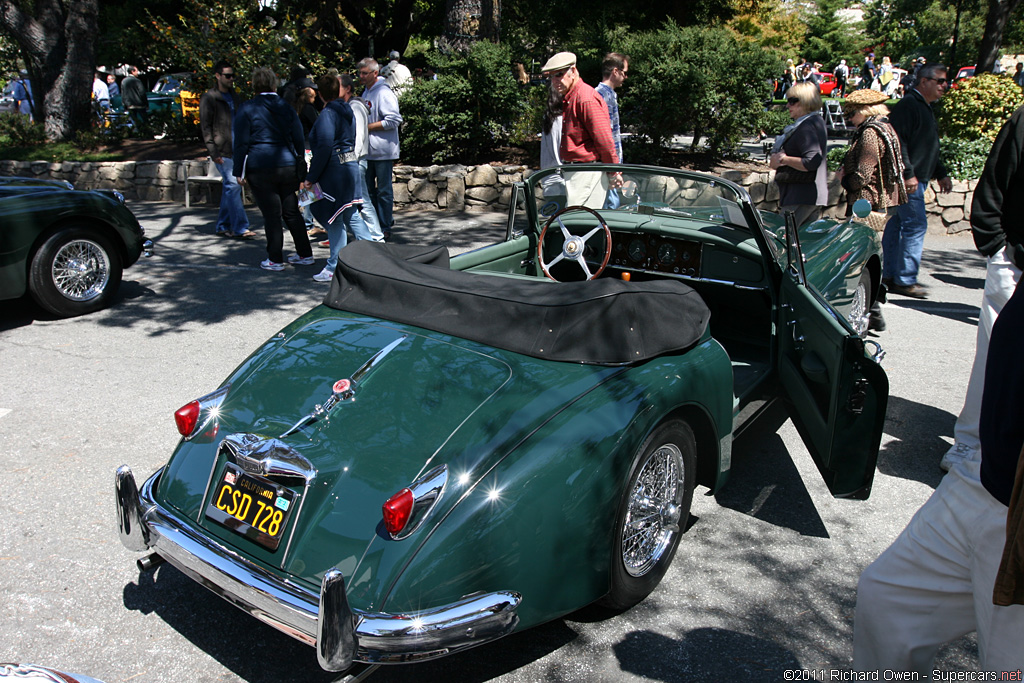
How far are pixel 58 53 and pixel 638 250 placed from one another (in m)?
13.2

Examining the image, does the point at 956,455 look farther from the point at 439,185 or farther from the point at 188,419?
the point at 439,185

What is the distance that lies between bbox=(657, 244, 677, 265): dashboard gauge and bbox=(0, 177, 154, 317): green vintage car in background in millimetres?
4585

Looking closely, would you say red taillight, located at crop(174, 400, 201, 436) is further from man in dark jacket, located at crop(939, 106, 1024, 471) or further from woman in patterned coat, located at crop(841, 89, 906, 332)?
woman in patterned coat, located at crop(841, 89, 906, 332)

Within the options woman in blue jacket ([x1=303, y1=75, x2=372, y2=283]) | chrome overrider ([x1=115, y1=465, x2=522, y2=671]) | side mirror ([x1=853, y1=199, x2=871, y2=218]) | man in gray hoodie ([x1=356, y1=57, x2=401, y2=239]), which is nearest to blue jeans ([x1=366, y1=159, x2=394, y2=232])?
man in gray hoodie ([x1=356, y1=57, x2=401, y2=239])

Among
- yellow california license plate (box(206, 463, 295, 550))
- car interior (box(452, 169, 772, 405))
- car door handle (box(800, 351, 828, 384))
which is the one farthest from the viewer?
car interior (box(452, 169, 772, 405))

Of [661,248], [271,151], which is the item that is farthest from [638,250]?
[271,151]

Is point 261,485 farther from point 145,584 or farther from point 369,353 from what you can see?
point 145,584

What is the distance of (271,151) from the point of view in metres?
7.29

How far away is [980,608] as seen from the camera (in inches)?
73.5

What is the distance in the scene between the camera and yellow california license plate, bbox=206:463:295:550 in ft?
8.50

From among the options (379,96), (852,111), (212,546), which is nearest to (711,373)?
(212,546)

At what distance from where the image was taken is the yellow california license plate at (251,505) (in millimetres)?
2592

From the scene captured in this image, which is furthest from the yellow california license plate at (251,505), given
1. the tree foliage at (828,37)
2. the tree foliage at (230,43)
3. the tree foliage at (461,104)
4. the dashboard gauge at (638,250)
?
the tree foliage at (828,37)

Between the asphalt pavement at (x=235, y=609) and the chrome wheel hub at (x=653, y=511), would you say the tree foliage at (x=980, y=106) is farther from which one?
the chrome wheel hub at (x=653, y=511)
